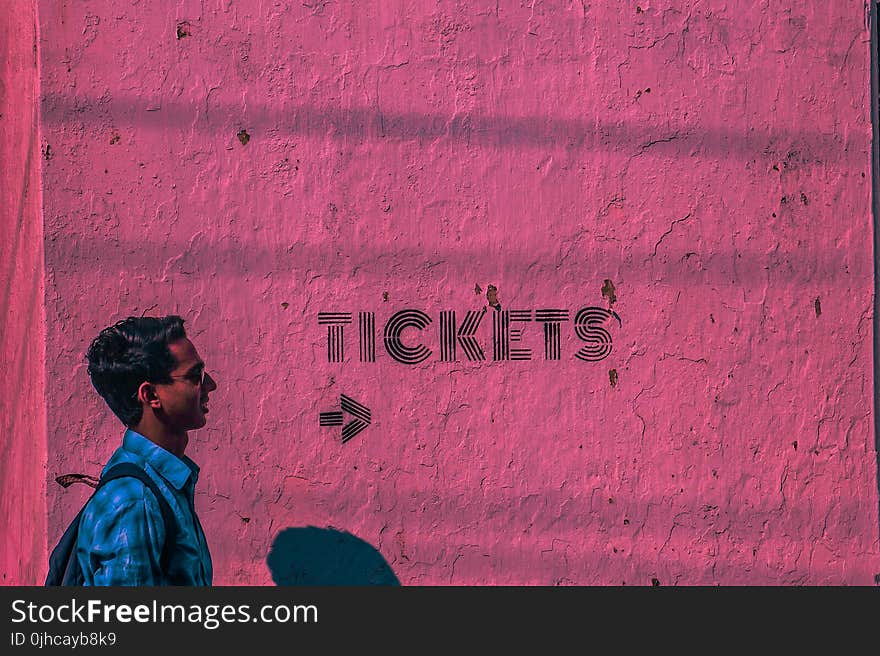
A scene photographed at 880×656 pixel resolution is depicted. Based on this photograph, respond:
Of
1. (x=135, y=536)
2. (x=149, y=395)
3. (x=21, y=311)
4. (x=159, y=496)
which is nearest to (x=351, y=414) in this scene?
(x=149, y=395)

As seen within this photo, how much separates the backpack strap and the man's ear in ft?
0.70

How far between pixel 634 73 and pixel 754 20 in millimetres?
536

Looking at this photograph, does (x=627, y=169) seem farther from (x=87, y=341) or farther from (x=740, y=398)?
(x=87, y=341)

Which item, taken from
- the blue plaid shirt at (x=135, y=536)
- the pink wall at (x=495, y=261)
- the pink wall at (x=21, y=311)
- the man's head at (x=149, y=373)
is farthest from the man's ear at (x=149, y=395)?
the pink wall at (x=21, y=311)

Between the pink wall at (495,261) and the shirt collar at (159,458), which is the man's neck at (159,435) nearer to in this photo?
the shirt collar at (159,458)

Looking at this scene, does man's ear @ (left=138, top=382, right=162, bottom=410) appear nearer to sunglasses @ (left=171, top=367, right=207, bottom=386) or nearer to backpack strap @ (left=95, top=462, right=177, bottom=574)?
sunglasses @ (left=171, top=367, right=207, bottom=386)

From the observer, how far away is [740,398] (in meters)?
3.67

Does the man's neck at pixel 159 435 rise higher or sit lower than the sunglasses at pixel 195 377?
lower

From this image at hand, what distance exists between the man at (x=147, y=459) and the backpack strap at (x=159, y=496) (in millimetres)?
11

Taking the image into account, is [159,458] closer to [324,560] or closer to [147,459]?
[147,459]

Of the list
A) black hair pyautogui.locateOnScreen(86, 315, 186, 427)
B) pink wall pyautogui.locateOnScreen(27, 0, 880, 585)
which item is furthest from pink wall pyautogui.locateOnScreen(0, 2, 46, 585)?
black hair pyautogui.locateOnScreen(86, 315, 186, 427)

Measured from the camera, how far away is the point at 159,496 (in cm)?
265

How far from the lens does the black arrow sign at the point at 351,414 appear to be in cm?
353

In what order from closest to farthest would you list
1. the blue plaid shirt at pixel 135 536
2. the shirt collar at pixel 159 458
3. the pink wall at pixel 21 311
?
the blue plaid shirt at pixel 135 536
the shirt collar at pixel 159 458
the pink wall at pixel 21 311
